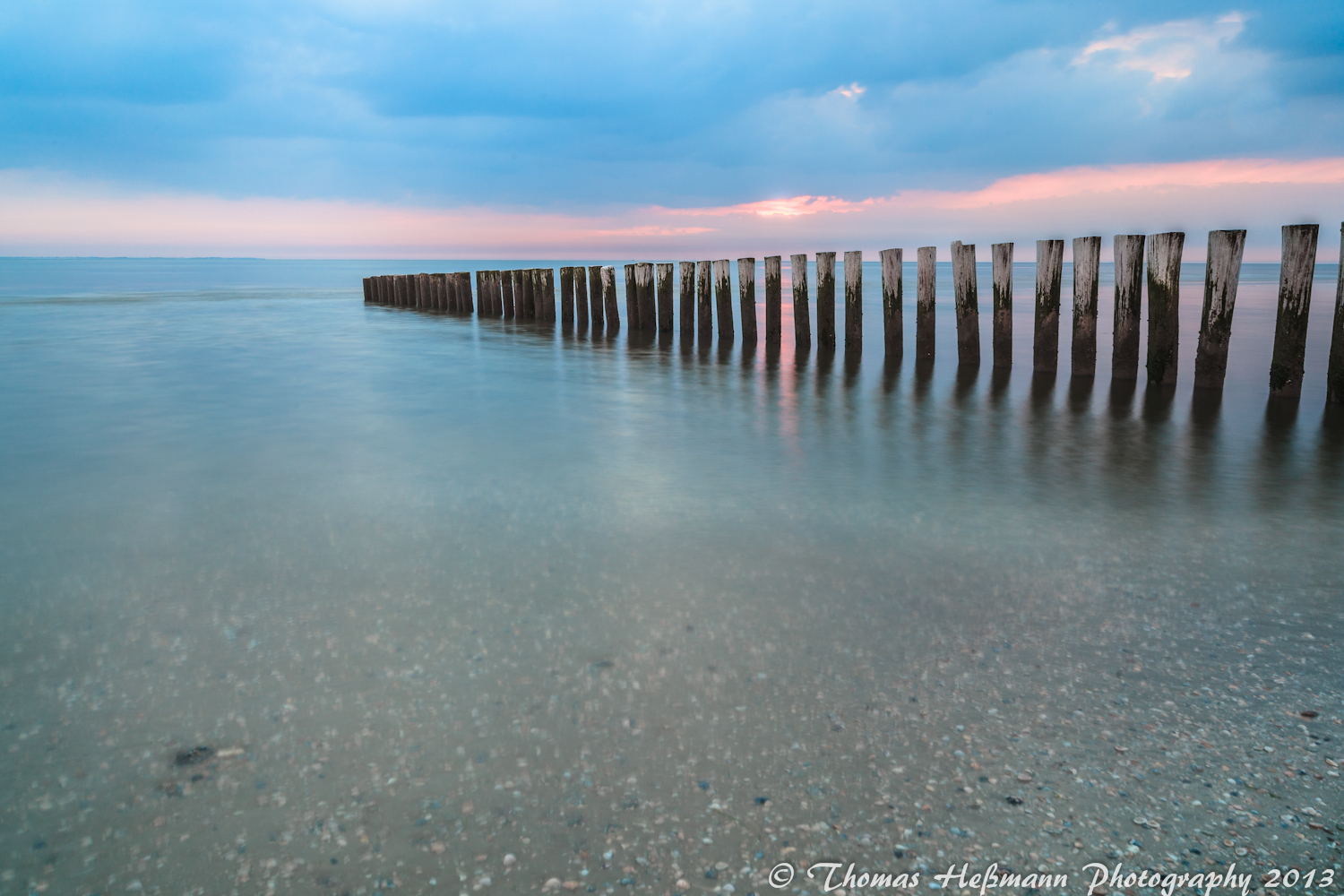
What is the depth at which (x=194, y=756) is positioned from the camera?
1879mm

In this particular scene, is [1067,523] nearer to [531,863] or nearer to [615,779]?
[615,779]

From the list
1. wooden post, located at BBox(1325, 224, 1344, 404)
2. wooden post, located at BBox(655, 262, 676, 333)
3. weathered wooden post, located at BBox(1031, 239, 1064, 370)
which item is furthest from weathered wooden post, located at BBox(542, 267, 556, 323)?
wooden post, located at BBox(1325, 224, 1344, 404)

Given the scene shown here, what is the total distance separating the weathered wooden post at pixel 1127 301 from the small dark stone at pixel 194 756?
23.7 feet

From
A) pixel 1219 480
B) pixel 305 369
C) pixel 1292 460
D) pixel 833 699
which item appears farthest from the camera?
pixel 305 369

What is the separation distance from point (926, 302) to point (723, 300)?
12.1ft

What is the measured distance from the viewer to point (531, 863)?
155 cm

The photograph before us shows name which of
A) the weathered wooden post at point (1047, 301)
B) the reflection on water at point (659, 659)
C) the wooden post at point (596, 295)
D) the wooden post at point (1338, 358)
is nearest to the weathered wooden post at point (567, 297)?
the wooden post at point (596, 295)

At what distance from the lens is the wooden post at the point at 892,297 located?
9078 mm

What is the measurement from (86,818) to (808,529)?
264 cm

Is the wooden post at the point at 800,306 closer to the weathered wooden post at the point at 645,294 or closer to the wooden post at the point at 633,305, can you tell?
the weathered wooden post at the point at 645,294

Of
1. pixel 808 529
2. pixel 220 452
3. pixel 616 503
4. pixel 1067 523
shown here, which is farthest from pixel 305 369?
pixel 1067 523

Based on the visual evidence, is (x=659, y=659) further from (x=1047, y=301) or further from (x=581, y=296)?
(x=581, y=296)

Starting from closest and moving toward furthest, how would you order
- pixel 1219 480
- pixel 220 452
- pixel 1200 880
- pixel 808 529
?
pixel 1200 880 < pixel 808 529 < pixel 1219 480 < pixel 220 452

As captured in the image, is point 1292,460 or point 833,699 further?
point 1292,460
